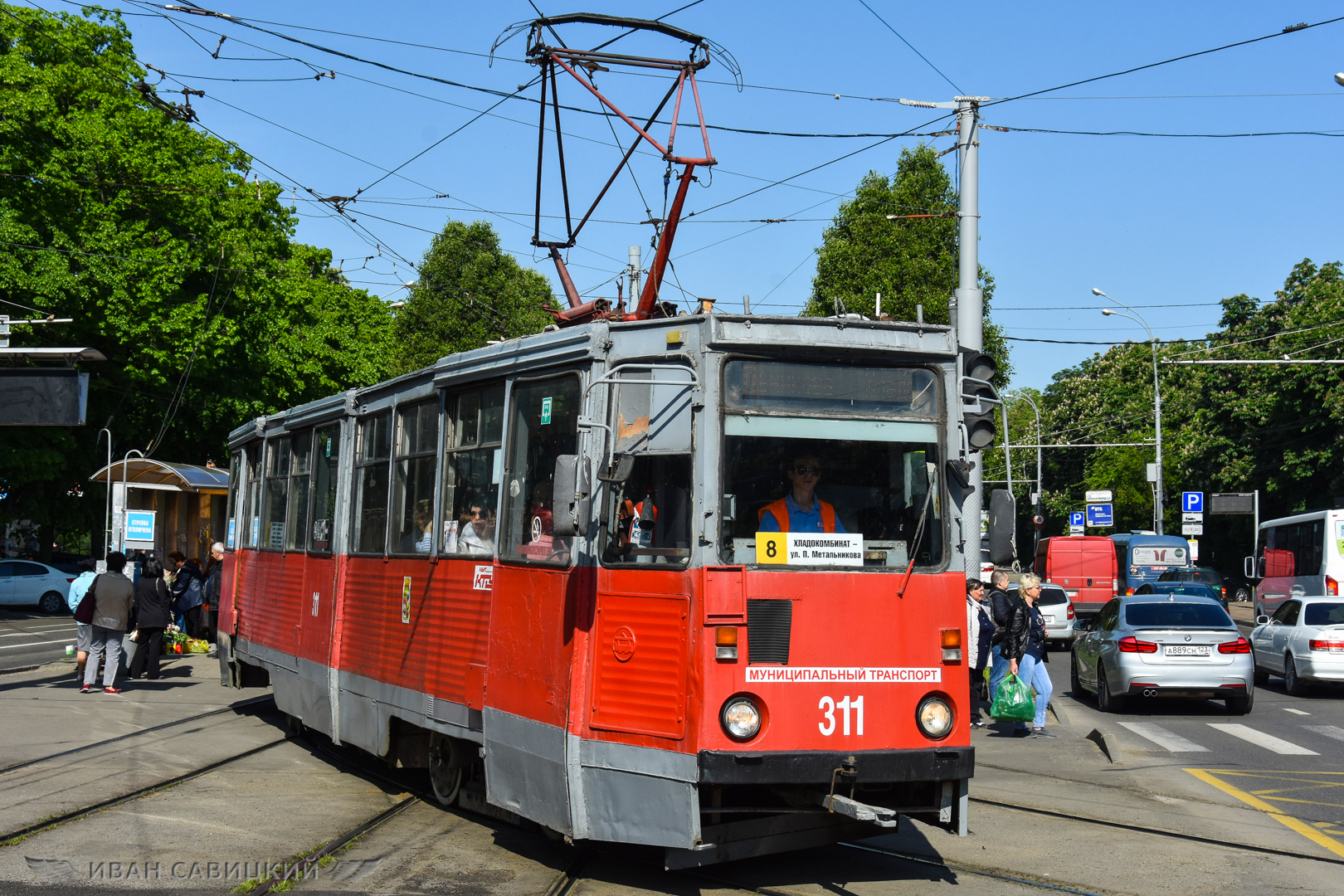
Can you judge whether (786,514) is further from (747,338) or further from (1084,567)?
(1084,567)

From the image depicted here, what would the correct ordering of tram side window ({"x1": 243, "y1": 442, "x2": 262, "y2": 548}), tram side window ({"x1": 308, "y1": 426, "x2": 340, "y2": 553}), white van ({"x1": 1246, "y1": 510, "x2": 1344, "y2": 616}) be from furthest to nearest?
white van ({"x1": 1246, "y1": 510, "x2": 1344, "y2": 616}) < tram side window ({"x1": 243, "y1": 442, "x2": 262, "y2": 548}) < tram side window ({"x1": 308, "y1": 426, "x2": 340, "y2": 553})

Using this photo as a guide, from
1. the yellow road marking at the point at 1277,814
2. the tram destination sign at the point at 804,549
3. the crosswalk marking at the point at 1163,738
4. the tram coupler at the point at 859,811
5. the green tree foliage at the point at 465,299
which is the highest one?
the green tree foliage at the point at 465,299

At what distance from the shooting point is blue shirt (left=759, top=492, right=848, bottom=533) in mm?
6934

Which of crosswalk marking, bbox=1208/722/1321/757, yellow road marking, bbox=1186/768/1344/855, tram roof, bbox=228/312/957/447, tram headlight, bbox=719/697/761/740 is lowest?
crosswalk marking, bbox=1208/722/1321/757


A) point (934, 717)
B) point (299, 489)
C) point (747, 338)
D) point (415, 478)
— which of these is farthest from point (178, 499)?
point (934, 717)

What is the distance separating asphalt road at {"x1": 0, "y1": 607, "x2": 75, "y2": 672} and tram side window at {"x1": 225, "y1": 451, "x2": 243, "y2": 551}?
644cm

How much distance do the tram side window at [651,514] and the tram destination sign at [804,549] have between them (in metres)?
0.40

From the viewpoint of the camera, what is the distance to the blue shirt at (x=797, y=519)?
6.93 meters

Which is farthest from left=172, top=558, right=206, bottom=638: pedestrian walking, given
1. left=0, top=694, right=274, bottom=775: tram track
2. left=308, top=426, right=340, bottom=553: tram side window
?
left=308, top=426, right=340, bottom=553: tram side window

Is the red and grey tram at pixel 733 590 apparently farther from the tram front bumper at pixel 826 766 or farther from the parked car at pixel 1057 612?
the parked car at pixel 1057 612

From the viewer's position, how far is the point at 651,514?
7098 mm

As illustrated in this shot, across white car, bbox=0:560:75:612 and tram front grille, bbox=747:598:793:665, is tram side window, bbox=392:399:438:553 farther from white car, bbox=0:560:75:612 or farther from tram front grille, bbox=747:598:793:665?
white car, bbox=0:560:75:612

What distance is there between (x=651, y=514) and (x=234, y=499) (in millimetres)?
10638

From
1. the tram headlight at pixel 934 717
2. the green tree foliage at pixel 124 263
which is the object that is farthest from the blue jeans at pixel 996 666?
the green tree foliage at pixel 124 263
